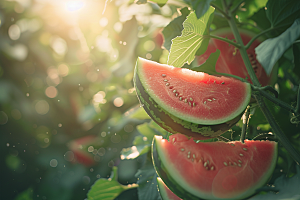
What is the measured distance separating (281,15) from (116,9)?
647 millimetres

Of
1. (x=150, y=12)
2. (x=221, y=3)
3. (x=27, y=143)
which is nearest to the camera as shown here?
(x=221, y=3)

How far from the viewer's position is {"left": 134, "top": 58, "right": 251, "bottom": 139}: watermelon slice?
44cm

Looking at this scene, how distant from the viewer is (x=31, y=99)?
211 cm

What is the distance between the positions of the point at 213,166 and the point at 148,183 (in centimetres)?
37

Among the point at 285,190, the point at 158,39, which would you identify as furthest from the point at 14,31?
the point at 285,190

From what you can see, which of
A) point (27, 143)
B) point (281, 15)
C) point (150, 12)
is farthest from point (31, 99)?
point (281, 15)

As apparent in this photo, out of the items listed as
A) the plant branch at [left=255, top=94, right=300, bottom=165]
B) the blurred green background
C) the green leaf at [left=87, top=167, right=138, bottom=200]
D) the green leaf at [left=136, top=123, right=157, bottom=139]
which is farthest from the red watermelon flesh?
the blurred green background

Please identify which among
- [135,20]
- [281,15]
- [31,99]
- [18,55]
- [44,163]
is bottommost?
[44,163]

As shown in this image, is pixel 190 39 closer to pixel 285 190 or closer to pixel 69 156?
pixel 285 190

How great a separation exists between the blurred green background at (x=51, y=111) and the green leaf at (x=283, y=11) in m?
1.21

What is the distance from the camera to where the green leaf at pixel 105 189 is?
2.77 feet

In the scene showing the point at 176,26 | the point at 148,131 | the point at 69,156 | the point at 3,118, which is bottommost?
the point at 69,156

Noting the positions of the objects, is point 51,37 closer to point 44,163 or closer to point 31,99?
point 31,99

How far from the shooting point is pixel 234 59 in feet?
2.15
